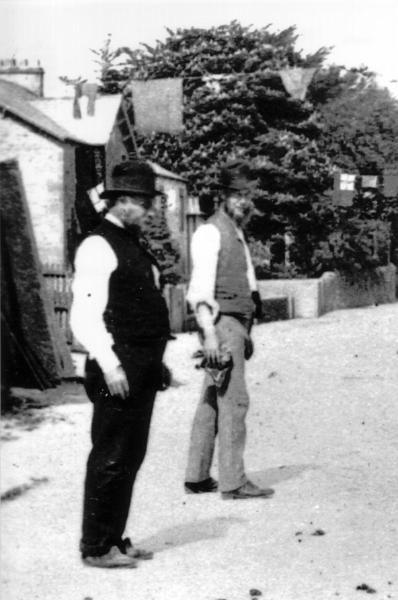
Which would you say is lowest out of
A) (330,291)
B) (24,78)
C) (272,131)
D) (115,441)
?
(330,291)

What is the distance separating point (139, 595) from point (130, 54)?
3455mm

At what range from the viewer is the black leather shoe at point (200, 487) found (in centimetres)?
552

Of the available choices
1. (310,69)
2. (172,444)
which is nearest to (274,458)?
(172,444)

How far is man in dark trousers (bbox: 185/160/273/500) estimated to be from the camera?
5.31 metres

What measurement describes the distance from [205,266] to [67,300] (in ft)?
17.9

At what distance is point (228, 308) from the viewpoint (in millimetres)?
5367

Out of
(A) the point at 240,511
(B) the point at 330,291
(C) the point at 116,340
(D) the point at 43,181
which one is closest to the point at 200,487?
(A) the point at 240,511

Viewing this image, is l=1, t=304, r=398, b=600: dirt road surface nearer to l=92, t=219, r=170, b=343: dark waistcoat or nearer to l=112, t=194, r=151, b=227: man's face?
l=92, t=219, r=170, b=343: dark waistcoat

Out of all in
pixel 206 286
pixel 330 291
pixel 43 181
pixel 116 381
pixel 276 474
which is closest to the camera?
pixel 116 381

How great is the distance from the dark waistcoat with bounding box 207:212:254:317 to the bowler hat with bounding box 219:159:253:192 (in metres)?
0.18

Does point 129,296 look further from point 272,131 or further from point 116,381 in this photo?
point 272,131

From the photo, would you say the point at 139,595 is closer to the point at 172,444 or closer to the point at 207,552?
the point at 207,552

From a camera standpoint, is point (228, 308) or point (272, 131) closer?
point (228, 308)

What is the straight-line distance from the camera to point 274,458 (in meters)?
6.44
